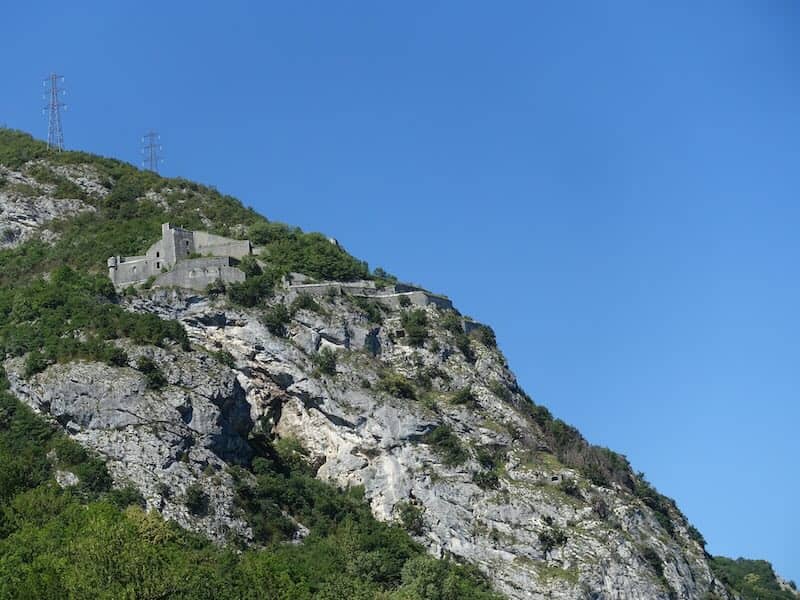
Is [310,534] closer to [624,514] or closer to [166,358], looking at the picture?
[166,358]

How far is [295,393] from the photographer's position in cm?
9888

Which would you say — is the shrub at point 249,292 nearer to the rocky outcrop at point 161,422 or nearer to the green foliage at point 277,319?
the green foliage at point 277,319

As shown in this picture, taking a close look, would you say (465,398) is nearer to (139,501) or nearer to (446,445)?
(446,445)

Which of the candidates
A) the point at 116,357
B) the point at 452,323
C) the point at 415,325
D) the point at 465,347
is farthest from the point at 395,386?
the point at 116,357

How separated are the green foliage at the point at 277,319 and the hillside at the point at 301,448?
0.17 m

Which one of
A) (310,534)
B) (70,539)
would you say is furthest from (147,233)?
(70,539)

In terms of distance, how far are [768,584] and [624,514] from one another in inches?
2309

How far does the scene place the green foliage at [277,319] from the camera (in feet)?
329

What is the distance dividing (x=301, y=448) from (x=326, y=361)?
16.7 feet

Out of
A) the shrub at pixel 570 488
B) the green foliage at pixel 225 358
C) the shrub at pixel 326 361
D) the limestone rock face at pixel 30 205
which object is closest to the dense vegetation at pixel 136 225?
the limestone rock face at pixel 30 205

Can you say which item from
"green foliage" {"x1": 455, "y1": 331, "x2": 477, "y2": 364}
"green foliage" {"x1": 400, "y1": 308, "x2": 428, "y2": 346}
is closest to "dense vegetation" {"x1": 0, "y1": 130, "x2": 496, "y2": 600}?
"green foliage" {"x1": 400, "y1": 308, "x2": 428, "y2": 346}

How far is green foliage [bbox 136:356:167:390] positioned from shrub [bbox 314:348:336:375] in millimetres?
9920

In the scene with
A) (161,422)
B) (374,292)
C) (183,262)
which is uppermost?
(374,292)

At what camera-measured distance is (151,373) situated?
93.1 m
